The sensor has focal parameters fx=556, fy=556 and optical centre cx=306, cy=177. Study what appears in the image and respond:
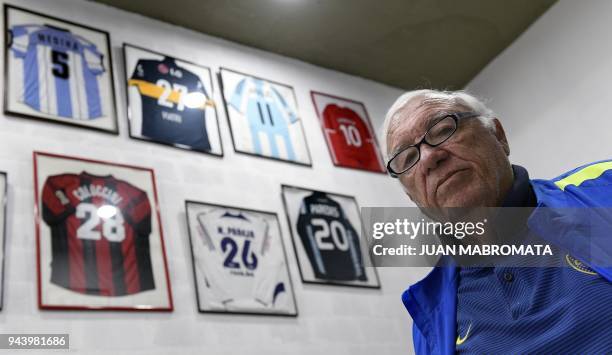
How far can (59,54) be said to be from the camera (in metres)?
3.26

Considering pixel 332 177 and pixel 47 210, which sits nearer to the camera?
pixel 47 210

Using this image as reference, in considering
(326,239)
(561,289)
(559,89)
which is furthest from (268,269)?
(559,89)

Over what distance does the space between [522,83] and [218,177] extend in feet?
8.52

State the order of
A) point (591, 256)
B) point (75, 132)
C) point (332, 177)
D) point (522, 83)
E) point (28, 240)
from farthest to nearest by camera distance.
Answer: point (522, 83) < point (332, 177) < point (75, 132) < point (28, 240) < point (591, 256)

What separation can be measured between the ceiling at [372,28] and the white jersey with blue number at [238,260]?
4.99ft

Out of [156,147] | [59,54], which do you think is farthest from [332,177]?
[59,54]

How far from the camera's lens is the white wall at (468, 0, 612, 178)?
3.76m

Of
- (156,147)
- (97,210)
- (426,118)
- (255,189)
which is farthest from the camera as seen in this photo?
(255,189)

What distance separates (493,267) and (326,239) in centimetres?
202

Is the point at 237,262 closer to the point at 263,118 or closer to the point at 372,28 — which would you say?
the point at 263,118

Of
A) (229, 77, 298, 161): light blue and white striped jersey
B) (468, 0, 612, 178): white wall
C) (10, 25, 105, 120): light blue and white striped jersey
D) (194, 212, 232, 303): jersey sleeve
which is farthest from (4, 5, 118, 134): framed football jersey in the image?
(468, 0, 612, 178): white wall

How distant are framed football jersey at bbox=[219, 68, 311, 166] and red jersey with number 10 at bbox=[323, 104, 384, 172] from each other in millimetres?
282

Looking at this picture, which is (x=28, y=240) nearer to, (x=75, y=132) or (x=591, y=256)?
(x=75, y=132)

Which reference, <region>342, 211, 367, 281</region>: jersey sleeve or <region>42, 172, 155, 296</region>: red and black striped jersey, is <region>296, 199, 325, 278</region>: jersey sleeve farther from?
<region>42, 172, 155, 296</region>: red and black striped jersey
